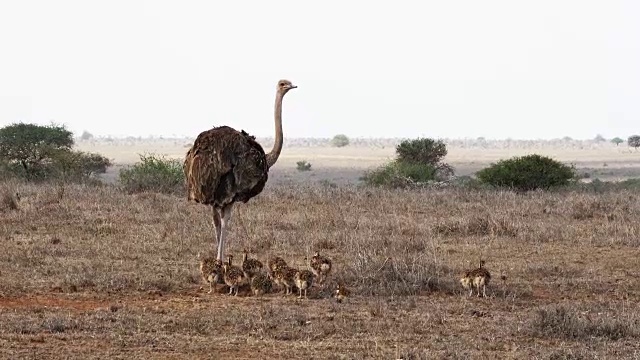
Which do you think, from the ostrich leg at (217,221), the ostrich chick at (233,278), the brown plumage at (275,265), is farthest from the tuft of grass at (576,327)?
the ostrich leg at (217,221)

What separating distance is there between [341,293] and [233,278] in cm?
110

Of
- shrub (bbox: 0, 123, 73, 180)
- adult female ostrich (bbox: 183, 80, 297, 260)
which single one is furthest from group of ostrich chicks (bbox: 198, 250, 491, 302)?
shrub (bbox: 0, 123, 73, 180)

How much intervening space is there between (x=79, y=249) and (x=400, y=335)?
6.52 meters

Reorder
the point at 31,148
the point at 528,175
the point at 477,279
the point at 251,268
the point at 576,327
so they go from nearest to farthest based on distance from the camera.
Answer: the point at 576,327, the point at 477,279, the point at 251,268, the point at 528,175, the point at 31,148

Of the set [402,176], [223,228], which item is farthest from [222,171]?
[402,176]

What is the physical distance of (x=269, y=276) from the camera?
1131 cm

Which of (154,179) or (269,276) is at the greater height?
(154,179)

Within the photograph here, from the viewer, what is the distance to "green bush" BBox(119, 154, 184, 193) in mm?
25109

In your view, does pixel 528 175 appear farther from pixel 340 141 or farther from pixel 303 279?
pixel 340 141

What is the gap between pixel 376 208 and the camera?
20531 mm

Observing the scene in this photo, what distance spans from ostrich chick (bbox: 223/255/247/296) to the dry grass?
191 millimetres

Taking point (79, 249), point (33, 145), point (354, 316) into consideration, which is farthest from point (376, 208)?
point (33, 145)

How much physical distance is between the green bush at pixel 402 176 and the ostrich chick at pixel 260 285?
18.5m

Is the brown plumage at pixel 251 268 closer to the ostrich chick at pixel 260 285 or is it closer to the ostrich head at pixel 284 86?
the ostrich chick at pixel 260 285
